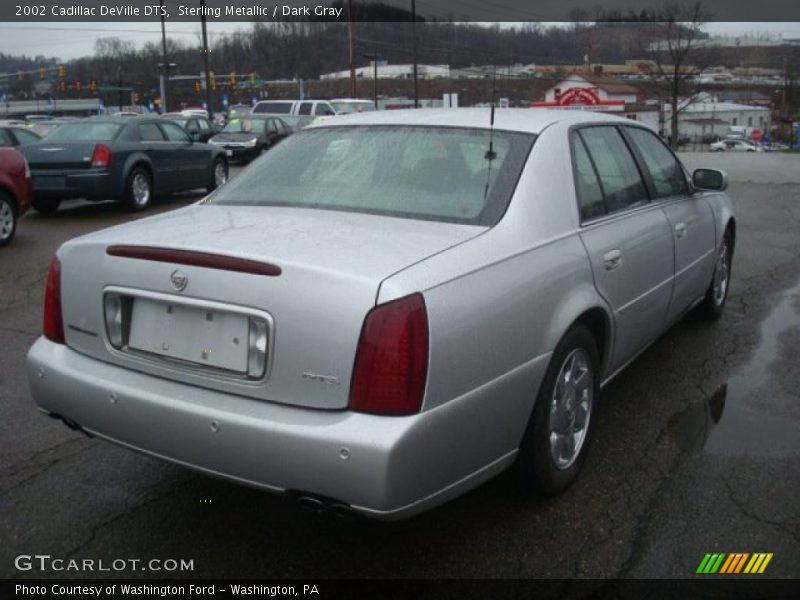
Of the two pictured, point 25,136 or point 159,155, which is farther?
point 25,136

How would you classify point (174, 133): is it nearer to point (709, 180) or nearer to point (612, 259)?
point (709, 180)

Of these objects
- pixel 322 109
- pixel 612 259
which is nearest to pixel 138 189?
pixel 612 259

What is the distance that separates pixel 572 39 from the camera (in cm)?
1888

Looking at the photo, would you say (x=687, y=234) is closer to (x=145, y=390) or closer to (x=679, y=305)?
(x=679, y=305)

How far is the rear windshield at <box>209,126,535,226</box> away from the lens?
3.14 metres

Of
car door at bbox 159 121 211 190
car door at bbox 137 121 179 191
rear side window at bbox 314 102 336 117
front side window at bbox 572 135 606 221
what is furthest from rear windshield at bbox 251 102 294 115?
front side window at bbox 572 135 606 221

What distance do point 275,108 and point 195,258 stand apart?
2919 centimetres

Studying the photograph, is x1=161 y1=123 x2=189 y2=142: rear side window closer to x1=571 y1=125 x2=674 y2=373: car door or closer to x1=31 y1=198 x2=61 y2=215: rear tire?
x1=31 y1=198 x2=61 y2=215: rear tire

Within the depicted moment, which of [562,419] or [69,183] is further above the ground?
[69,183]

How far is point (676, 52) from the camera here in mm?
53406

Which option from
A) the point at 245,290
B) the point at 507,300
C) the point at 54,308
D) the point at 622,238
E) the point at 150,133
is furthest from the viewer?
the point at 150,133

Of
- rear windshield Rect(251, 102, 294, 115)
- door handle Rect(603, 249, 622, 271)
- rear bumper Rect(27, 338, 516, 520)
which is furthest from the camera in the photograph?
rear windshield Rect(251, 102, 294, 115)

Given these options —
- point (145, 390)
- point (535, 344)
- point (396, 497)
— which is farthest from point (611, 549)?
point (145, 390)

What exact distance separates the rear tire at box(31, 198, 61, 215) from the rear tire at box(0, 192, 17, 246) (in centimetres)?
273
